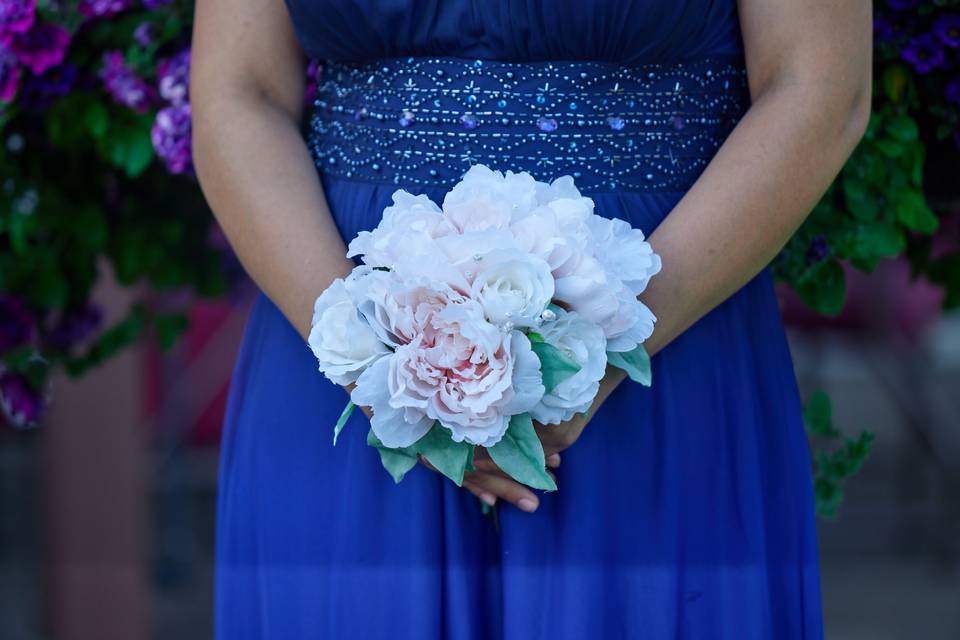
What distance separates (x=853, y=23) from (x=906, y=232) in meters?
0.66

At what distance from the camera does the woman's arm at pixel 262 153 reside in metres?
1.50

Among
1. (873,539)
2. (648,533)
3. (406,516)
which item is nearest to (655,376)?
(648,533)

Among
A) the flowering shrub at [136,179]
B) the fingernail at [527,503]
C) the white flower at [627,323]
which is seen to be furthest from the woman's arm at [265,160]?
the flowering shrub at [136,179]

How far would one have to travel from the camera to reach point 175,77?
6.50ft

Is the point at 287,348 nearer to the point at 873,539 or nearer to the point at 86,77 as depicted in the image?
the point at 86,77

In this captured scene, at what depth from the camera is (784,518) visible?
1598 millimetres

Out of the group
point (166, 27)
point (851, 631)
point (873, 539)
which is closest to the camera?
point (166, 27)

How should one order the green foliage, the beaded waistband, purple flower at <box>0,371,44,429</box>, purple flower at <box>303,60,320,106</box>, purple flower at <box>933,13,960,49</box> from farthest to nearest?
1. purple flower at <box>0,371,44,429</box>
2. the green foliage
3. purple flower at <box>303,60,320,106</box>
4. purple flower at <box>933,13,960,49</box>
5. the beaded waistband

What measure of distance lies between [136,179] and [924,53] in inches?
53.5

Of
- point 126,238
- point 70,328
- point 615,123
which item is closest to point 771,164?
point 615,123

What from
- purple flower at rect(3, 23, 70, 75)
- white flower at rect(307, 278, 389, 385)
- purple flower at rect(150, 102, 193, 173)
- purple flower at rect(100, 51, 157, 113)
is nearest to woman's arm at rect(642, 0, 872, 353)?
white flower at rect(307, 278, 389, 385)

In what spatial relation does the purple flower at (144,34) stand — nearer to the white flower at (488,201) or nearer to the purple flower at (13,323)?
the purple flower at (13,323)

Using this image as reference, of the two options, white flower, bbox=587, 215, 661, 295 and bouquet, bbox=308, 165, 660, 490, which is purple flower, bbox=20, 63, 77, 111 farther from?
white flower, bbox=587, 215, 661, 295

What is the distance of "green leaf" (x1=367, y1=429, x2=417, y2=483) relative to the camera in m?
1.31
